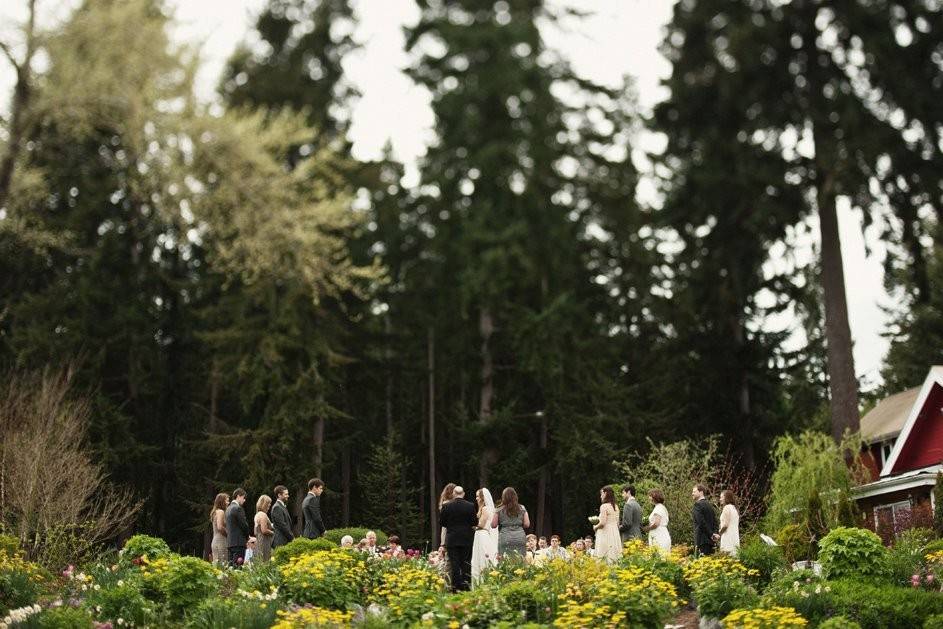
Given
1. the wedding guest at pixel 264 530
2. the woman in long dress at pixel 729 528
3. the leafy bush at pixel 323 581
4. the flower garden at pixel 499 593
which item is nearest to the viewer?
the flower garden at pixel 499 593

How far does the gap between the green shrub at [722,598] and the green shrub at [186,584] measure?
586cm

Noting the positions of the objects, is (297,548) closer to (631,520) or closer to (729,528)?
(631,520)

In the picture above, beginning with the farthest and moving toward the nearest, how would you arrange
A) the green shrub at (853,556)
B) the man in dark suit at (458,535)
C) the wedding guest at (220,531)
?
the wedding guest at (220,531), the man in dark suit at (458,535), the green shrub at (853,556)

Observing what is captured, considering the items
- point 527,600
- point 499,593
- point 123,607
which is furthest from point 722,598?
point 123,607

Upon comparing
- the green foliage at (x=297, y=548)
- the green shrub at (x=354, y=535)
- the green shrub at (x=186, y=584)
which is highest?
the green shrub at (x=354, y=535)

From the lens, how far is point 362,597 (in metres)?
15.4

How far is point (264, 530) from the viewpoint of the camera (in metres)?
19.4

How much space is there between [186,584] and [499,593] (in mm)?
3725

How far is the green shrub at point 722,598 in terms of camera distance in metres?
14.2

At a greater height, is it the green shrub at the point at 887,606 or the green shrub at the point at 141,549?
the green shrub at the point at 141,549

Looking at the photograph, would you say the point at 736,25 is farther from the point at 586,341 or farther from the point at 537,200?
the point at 586,341

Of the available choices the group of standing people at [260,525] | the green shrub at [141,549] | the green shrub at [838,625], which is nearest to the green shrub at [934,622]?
the green shrub at [838,625]

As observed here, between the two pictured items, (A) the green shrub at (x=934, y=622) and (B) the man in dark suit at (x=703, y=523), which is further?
(B) the man in dark suit at (x=703, y=523)

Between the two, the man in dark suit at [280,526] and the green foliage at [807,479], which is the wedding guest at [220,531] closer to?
the man in dark suit at [280,526]
